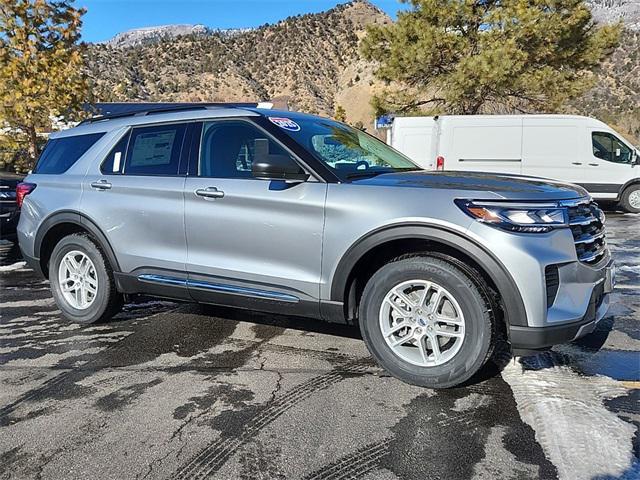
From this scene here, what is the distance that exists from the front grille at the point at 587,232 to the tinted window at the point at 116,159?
3.53 meters

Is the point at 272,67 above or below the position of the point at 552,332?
above

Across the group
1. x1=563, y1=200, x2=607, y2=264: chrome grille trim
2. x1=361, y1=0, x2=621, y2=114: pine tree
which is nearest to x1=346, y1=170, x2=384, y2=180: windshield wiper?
x1=563, y1=200, x2=607, y2=264: chrome grille trim

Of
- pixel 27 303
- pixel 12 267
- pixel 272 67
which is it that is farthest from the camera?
pixel 272 67

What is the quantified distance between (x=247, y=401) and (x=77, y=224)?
98.0 inches

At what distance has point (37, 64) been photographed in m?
16.9

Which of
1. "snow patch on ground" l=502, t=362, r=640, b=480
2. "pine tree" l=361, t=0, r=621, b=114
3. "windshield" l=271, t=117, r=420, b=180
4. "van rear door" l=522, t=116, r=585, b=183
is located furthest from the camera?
"pine tree" l=361, t=0, r=621, b=114

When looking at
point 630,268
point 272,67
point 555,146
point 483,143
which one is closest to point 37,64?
point 483,143

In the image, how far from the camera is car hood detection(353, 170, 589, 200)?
321 centimetres

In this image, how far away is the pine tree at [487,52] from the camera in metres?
16.5

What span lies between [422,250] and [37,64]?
56.7 feet

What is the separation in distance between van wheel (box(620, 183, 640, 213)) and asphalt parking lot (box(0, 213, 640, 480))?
10176mm

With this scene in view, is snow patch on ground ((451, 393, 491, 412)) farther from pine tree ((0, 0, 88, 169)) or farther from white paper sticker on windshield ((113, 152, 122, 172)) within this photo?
pine tree ((0, 0, 88, 169))

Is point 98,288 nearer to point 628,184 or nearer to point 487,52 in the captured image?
point 628,184

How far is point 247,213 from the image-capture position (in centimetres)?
385
